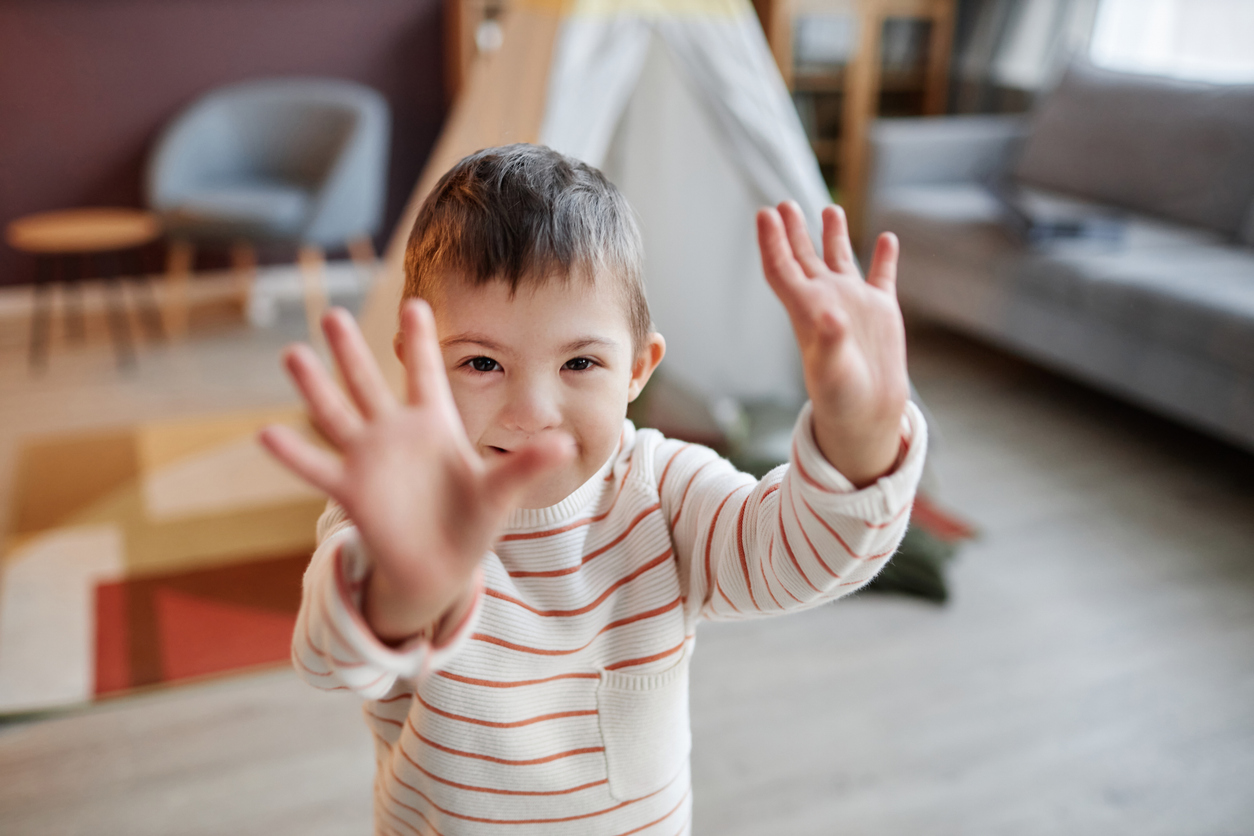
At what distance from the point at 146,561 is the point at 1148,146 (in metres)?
3.22

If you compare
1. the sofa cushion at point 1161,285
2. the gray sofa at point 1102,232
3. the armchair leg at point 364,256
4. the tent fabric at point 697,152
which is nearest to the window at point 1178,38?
the gray sofa at point 1102,232

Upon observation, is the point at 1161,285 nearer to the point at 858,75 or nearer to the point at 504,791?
the point at 858,75

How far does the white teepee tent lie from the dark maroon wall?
6.19ft

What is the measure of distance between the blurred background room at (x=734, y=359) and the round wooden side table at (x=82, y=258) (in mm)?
25

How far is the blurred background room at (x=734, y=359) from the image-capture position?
1514mm

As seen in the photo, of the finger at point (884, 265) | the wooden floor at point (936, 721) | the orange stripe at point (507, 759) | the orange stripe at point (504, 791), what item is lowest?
the wooden floor at point (936, 721)

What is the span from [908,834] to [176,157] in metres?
3.38

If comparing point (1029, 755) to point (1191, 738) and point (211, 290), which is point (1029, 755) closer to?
point (1191, 738)

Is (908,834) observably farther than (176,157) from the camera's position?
No

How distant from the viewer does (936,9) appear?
427 cm

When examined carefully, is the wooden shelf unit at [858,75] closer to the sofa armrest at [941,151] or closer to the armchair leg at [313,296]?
the sofa armrest at [941,151]

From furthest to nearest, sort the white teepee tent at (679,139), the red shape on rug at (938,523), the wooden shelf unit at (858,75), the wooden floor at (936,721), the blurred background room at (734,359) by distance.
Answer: the wooden shelf unit at (858,75), the red shape on rug at (938,523), the white teepee tent at (679,139), the blurred background room at (734,359), the wooden floor at (936,721)

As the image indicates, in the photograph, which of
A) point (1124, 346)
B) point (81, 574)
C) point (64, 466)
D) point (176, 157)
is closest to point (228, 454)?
point (64, 466)

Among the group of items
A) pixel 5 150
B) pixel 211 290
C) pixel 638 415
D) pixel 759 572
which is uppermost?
pixel 759 572
